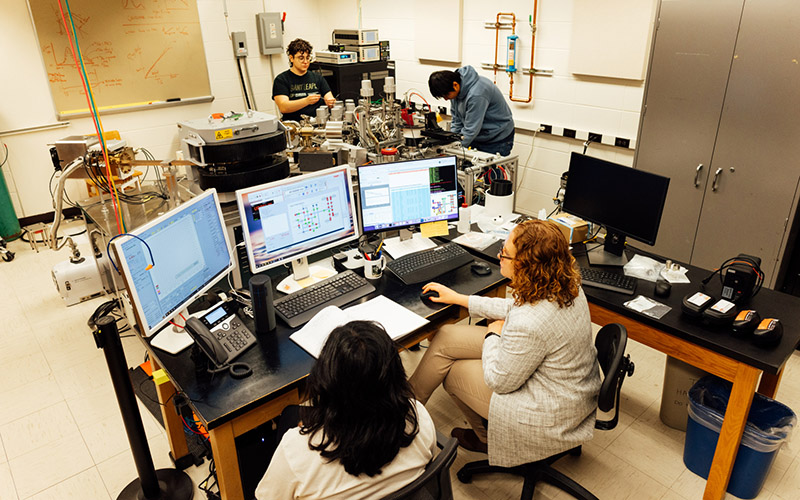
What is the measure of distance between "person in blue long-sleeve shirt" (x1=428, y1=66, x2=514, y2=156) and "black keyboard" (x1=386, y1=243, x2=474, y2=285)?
6.30 feet

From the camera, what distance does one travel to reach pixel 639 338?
220 centimetres

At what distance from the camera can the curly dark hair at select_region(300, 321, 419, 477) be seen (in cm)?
121

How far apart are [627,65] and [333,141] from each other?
2.31m

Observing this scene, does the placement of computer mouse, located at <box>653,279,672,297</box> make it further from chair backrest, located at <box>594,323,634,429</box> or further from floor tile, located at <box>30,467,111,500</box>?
floor tile, located at <box>30,467,111,500</box>

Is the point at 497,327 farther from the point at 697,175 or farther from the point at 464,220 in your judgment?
the point at 697,175

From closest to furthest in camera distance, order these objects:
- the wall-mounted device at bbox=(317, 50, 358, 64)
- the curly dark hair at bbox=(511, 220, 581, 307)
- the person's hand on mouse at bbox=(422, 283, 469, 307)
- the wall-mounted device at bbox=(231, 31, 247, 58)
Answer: the curly dark hair at bbox=(511, 220, 581, 307)
the person's hand on mouse at bbox=(422, 283, 469, 307)
the wall-mounted device at bbox=(317, 50, 358, 64)
the wall-mounted device at bbox=(231, 31, 247, 58)

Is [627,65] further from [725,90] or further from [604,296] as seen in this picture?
[604,296]

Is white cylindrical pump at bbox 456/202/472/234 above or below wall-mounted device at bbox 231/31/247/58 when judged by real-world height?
below

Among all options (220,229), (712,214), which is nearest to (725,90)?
(712,214)

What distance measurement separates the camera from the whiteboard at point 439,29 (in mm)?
4938

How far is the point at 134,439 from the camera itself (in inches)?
78.5

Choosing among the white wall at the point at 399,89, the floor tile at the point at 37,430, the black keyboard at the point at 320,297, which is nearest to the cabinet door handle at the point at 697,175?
the white wall at the point at 399,89

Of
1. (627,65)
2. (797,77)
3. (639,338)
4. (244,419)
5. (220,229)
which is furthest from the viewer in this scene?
(627,65)

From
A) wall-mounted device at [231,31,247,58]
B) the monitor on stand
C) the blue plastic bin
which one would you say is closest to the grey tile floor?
the blue plastic bin
